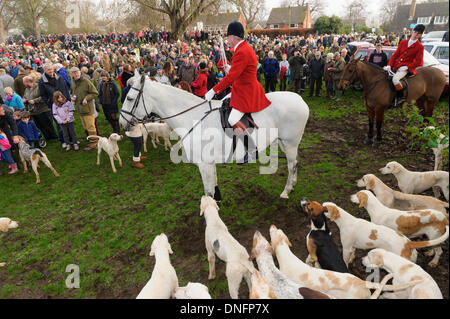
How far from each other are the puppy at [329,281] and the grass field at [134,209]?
3.55ft

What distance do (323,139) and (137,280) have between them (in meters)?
6.75

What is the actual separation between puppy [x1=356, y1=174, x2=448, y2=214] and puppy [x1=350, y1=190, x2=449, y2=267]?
16.3 inches

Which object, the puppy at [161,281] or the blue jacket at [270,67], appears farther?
the blue jacket at [270,67]

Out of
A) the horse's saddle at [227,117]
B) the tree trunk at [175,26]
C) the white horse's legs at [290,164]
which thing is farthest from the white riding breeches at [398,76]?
the tree trunk at [175,26]

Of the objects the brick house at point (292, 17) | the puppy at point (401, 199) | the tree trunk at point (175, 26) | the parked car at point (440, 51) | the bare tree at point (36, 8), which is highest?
the brick house at point (292, 17)

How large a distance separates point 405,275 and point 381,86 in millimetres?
6093

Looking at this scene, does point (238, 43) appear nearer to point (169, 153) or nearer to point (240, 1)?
point (169, 153)

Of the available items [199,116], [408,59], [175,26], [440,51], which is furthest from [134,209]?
[175,26]

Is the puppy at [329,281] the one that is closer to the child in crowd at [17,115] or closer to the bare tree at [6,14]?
the child in crowd at [17,115]

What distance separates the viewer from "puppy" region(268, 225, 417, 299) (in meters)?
2.82

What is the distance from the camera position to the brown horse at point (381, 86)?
24.7 ft

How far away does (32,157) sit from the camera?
282 inches

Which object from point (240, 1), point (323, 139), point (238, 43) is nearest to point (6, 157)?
point (238, 43)

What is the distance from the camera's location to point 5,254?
4.84 metres
